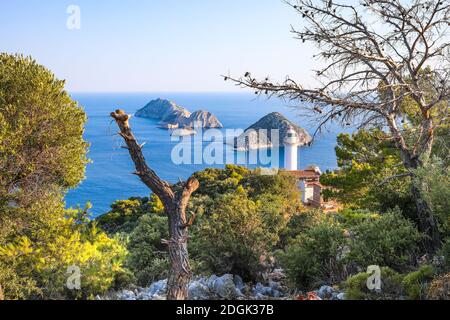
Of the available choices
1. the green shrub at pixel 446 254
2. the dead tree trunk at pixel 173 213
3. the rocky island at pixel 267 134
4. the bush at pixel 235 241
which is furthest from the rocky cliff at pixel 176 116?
the green shrub at pixel 446 254

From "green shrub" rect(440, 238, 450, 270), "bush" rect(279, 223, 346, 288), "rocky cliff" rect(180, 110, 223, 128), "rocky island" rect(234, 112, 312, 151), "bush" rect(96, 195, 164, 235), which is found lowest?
"bush" rect(96, 195, 164, 235)

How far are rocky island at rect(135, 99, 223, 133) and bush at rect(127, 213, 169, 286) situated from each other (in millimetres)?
47182

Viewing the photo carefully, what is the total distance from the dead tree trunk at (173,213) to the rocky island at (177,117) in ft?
175

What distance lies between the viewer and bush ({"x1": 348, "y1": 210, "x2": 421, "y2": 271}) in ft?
21.2

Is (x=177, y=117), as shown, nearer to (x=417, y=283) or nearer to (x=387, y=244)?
(x=387, y=244)

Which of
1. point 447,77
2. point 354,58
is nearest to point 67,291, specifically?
point 354,58

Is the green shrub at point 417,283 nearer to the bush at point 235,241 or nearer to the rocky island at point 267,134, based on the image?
the bush at point 235,241

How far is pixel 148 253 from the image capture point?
10570 millimetres

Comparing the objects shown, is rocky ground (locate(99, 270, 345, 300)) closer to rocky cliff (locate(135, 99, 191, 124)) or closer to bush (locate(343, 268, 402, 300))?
bush (locate(343, 268, 402, 300))

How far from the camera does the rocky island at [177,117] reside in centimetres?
5979

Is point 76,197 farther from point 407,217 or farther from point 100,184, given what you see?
point 407,217

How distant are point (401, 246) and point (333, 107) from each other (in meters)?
2.30

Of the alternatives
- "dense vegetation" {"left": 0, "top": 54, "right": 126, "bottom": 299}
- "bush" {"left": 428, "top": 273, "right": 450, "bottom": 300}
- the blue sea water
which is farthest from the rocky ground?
the blue sea water
